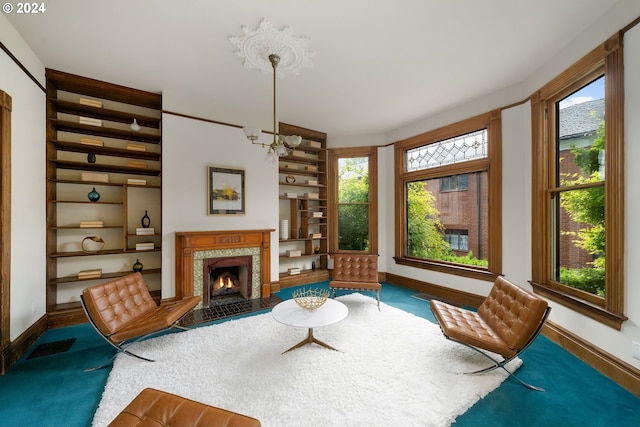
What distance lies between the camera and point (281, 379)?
218 cm

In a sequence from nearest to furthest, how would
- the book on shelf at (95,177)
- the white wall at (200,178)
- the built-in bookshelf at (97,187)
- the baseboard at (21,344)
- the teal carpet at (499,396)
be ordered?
the teal carpet at (499,396) < the baseboard at (21,344) < the built-in bookshelf at (97,187) < the book on shelf at (95,177) < the white wall at (200,178)

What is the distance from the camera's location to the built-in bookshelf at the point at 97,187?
3.34m

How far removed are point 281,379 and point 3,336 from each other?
2.57m

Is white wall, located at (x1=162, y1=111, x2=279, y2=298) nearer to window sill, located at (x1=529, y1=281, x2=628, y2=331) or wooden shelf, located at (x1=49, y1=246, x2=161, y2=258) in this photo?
wooden shelf, located at (x1=49, y1=246, x2=161, y2=258)

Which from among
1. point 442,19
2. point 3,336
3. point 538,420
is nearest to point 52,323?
point 3,336

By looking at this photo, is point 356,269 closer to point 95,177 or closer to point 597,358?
point 597,358

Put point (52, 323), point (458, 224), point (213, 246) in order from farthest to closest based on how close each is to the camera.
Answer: point (458, 224), point (213, 246), point (52, 323)

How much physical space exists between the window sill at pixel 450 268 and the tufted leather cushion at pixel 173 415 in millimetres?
3848

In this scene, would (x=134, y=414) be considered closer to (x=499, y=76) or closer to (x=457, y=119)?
(x=499, y=76)

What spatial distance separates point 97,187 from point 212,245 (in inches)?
70.6

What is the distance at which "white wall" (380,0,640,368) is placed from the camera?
81.9 inches

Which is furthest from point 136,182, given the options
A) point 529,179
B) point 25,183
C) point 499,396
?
point 529,179

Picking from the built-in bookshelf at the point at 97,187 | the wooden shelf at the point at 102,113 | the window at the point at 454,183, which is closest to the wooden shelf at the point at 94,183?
the built-in bookshelf at the point at 97,187

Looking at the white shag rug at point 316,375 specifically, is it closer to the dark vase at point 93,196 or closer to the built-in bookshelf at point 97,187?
the built-in bookshelf at point 97,187
